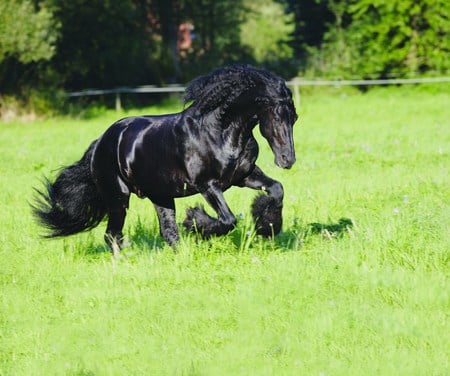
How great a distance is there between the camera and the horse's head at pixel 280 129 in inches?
273

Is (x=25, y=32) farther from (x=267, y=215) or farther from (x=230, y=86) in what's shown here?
(x=267, y=215)

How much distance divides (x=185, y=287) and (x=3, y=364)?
1.71 metres

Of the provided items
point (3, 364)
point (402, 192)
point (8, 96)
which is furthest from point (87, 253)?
point (8, 96)

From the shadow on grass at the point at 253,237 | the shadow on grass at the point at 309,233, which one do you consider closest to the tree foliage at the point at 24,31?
the shadow on grass at the point at 253,237

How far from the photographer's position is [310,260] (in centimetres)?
707

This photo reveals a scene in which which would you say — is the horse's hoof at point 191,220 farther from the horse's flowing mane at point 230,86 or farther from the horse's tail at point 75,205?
the horse's tail at point 75,205

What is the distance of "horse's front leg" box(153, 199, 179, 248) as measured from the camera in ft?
26.3

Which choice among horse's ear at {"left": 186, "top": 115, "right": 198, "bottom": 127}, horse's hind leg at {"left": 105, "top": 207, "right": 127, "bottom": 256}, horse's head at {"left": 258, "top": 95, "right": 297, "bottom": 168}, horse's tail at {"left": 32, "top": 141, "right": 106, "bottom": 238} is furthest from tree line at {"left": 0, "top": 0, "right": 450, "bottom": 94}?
horse's head at {"left": 258, "top": 95, "right": 297, "bottom": 168}

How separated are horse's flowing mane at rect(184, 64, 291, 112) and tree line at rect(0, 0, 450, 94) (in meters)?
19.4

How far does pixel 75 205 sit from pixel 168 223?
1124mm

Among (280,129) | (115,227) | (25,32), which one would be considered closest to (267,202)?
(280,129)

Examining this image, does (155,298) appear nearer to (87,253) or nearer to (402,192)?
(87,253)

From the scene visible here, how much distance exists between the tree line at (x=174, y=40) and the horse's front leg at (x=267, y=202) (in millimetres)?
19684

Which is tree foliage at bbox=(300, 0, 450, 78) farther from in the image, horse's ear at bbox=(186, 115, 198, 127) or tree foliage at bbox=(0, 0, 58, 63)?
horse's ear at bbox=(186, 115, 198, 127)
